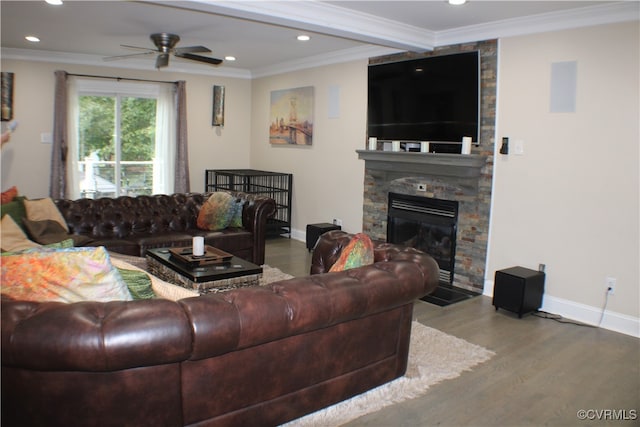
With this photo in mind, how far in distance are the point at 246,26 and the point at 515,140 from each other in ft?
9.18

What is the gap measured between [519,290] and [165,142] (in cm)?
550

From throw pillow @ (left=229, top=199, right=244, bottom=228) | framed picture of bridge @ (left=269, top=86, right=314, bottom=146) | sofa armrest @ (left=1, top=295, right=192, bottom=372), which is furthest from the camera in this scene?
framed picture of bridge @ (left=269, top=86, right=314, bottom=146)

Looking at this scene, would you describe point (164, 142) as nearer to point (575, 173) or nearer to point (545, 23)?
point (545, 23)

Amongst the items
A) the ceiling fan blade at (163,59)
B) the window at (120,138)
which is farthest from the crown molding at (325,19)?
the window at (120,138)

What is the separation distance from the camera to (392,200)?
19.1ft

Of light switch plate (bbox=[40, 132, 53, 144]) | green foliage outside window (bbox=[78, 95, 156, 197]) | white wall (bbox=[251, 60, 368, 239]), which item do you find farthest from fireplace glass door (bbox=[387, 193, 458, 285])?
light switch plate (bbox=[40, 132, 53, 144])

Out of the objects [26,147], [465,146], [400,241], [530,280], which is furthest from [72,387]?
[26,147]

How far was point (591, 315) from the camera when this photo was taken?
4.19 metres

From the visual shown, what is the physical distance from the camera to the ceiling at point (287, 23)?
3.92 m

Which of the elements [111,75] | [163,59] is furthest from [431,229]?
[111,75]

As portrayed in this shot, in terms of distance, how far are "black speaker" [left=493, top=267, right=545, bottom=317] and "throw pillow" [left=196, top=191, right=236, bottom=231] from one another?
279cm

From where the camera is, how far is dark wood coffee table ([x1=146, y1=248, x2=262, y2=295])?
3529 mm

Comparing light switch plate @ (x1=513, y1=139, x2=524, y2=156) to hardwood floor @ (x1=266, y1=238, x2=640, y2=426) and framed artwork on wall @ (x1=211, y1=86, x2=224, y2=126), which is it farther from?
framed artwork on wall @ (x1=211, y1=86, x2=224, y2=126)
